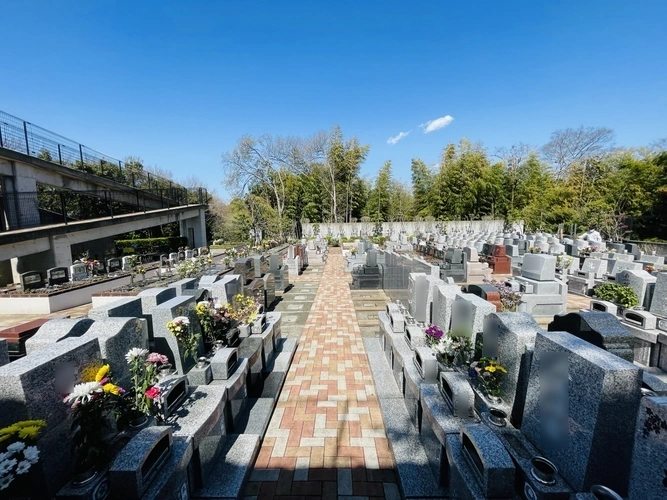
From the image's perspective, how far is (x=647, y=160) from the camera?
26.1 metres

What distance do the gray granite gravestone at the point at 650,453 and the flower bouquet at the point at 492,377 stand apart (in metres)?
1.11

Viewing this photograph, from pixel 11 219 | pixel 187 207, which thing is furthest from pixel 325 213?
pixel 11 219

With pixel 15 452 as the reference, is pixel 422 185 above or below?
above

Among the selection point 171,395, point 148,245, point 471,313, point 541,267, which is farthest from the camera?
point 148,245

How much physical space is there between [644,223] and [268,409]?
33.8 m

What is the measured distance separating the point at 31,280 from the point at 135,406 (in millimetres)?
9894

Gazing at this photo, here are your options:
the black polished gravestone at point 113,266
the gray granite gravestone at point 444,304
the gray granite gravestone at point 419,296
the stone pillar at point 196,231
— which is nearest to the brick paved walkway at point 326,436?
the gray granite gravestone at point 419,296

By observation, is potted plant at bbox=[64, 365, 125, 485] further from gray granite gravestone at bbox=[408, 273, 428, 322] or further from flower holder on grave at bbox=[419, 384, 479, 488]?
gray granite gravestone at bbox=[408, 273, 428, 322]

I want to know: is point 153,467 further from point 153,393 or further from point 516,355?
point 516,355

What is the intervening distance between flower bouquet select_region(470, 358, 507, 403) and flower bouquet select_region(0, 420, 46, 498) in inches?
123

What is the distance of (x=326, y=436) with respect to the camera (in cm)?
333

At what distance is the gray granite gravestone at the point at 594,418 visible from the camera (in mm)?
1746

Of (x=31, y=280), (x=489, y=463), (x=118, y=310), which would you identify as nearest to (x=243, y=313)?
(x=118, y=310)

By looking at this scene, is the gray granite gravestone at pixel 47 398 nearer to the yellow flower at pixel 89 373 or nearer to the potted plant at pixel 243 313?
the yellow flower at pixel 89 373
